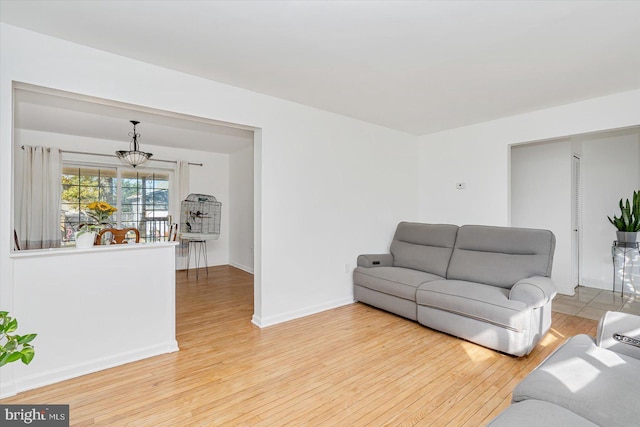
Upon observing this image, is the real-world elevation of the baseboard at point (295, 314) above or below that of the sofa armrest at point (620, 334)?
below

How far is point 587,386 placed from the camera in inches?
53.6

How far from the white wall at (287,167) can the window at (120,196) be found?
3.61m

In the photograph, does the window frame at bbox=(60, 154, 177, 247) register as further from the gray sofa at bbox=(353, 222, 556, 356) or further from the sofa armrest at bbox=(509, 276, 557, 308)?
the sofa armrest at bbox=(509, 276, 557, 308)

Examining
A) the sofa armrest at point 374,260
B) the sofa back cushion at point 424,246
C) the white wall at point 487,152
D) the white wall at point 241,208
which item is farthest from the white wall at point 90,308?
the white wall at point 487,152

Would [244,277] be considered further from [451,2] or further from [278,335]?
[451,2]

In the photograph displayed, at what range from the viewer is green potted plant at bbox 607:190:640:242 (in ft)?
13.3

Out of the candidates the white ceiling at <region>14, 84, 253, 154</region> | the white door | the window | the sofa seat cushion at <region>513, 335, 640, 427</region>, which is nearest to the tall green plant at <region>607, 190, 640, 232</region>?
the white door

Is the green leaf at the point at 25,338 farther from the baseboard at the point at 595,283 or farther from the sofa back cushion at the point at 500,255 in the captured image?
the baseboard at the point at 595,283

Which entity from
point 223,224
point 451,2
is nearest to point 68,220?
point 223,224

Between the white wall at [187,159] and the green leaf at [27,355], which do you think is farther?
the white wall at [187,159]

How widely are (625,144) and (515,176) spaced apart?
1.45 m

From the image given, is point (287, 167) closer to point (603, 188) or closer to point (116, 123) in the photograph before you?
point (116, 123)

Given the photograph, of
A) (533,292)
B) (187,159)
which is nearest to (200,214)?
(187,159)

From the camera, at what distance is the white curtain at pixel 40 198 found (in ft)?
15.0
